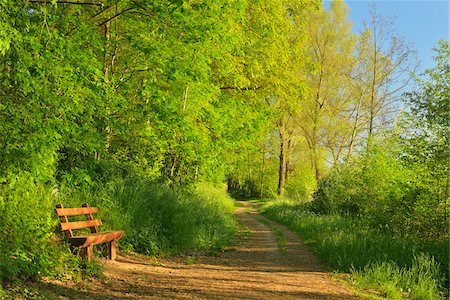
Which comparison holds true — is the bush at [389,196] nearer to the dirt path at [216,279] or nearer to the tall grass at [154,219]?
the dirt path at [216,279]

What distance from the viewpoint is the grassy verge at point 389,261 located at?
716 cm

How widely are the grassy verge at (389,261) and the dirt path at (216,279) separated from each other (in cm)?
52

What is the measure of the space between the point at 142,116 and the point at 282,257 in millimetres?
4711

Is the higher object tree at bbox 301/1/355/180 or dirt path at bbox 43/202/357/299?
tree at bbox 301/1/355/180

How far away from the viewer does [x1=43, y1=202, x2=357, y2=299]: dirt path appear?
616cm

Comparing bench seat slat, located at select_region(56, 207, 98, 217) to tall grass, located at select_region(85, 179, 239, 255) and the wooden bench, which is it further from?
tall grass, located at select_region(85, 179, 239, 255)

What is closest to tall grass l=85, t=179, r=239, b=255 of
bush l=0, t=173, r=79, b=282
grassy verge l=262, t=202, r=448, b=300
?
bush l=0, t=173, r=79, b=282

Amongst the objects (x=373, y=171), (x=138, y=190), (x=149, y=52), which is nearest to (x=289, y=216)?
(x=373, y=171)

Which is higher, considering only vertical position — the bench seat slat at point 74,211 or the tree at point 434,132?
the tree at point 434,132

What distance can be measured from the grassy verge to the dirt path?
52 cm

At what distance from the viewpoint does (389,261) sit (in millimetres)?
8609

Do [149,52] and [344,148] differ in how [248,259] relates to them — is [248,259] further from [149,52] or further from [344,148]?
[344,148]

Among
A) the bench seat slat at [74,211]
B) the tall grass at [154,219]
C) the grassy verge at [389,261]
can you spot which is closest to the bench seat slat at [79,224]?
the bench seat slat at [74,211]

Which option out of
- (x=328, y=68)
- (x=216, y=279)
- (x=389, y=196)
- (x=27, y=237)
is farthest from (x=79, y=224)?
(x=328, y=68)
